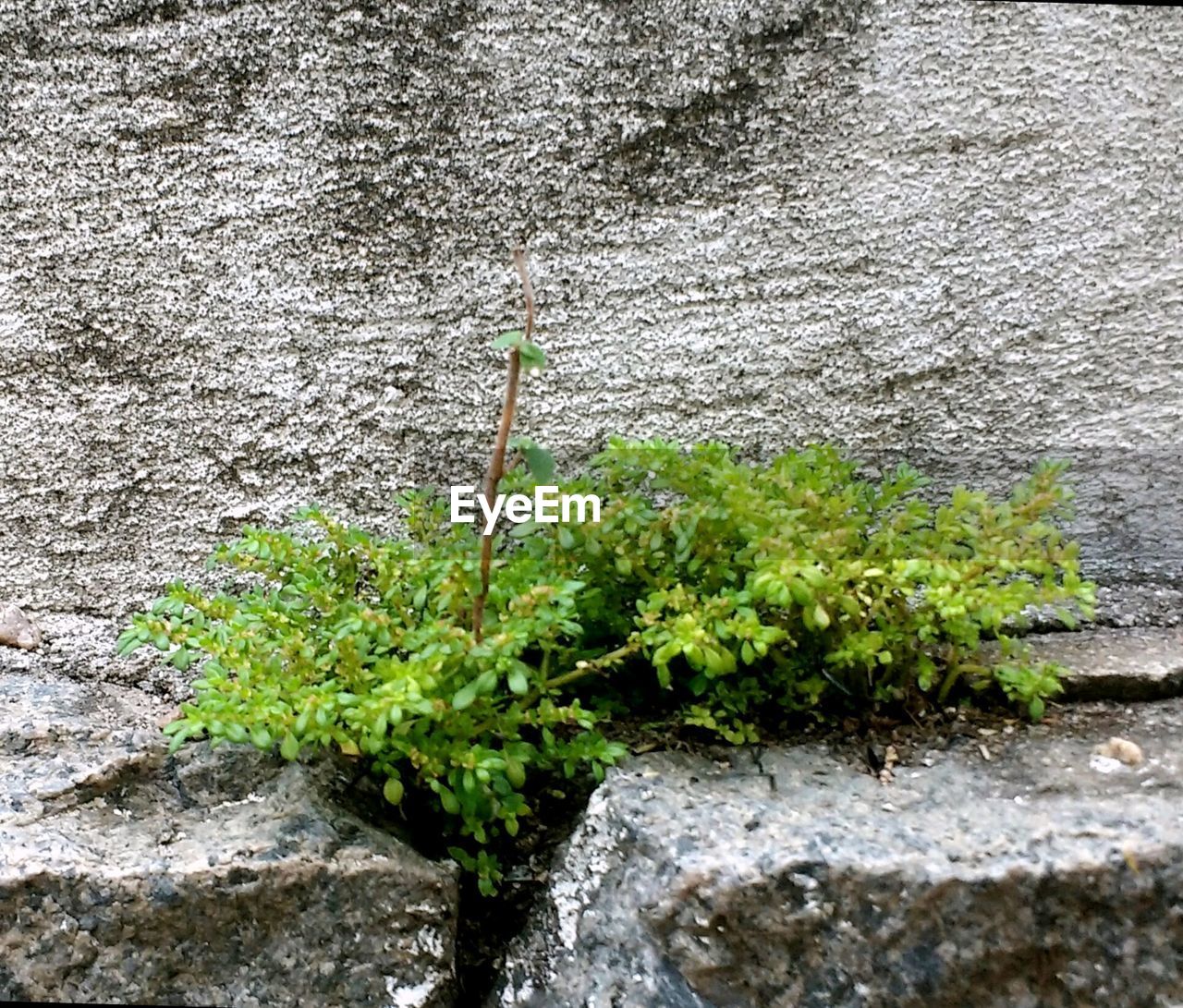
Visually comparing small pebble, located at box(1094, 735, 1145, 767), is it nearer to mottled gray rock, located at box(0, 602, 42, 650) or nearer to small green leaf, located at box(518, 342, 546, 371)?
small green leaf, located at box(518, 342, 546, 371)

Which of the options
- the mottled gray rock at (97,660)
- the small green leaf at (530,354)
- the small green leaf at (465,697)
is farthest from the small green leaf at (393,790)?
the mottled gray rock at (97,660)

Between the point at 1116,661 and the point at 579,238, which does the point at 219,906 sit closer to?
the point at 579,238

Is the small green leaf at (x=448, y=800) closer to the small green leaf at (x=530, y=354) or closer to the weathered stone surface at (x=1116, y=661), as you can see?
the small green leaf at (x=530, y=354)

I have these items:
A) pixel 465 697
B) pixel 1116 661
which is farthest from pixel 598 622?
pixel 1116 661

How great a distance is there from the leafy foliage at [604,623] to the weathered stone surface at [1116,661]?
103mm

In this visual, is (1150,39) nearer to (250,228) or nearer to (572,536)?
(572,536)

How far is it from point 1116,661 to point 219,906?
1.12 m

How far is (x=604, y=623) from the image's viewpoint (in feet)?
3.81

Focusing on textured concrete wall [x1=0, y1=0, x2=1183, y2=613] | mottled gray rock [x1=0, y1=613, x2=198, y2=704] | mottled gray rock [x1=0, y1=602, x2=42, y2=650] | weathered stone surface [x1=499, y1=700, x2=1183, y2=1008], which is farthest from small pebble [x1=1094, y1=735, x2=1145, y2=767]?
mottled gray rock [x1=0, y1=602, x2=42, y2=650]

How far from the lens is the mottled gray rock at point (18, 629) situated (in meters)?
1.44

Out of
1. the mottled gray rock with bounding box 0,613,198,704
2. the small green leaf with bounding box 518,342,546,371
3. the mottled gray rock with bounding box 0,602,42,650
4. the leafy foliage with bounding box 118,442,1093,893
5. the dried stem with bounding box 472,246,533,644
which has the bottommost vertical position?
the mottled gray rock with bounding box 0,613,198,704

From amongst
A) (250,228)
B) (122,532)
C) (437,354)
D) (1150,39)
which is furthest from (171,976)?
(1150,39)

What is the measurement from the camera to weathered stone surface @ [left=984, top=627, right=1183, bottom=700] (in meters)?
1.21

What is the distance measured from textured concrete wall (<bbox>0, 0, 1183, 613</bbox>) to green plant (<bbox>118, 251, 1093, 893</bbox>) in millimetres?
217
